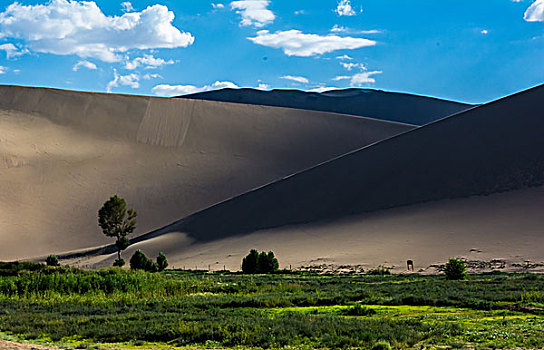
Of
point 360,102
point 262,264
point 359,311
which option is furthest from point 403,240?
point 360,102

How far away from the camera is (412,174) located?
56969 millimetres

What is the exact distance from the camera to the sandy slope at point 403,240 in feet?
132

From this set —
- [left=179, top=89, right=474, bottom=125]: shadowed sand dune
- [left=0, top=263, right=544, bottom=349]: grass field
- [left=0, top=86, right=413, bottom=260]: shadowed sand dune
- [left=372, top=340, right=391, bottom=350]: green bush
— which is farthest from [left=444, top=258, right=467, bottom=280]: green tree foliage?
[left=179, top=89, right=474, bottom=125]: shadowed sand dune

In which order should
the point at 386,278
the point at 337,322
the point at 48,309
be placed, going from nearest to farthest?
the point at 337,322 → the point at 48,309 → the point at 386,278

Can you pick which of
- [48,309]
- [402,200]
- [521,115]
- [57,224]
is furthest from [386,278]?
[57,224]

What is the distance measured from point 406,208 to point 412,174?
6483 millimetres

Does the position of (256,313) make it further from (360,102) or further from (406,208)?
(360,102)

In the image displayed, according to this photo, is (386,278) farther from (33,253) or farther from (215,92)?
(215,92)

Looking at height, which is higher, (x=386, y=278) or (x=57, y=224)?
(x=57, y=224)

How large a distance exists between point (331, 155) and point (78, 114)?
33686mm

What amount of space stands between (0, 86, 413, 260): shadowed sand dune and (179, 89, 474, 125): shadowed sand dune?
57.6 m

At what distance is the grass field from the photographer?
41.5ft

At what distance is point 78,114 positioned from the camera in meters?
87.6

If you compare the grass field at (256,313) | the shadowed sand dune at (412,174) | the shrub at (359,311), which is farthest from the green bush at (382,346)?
the shadowed sand dune at (412,174)
